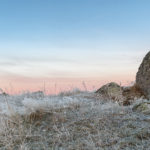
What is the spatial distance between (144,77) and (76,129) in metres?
4.70

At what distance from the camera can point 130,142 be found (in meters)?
3.61

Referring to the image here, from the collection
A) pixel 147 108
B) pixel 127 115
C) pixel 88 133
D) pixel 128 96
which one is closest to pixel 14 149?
pixel 88 133

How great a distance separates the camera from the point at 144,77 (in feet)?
27.5

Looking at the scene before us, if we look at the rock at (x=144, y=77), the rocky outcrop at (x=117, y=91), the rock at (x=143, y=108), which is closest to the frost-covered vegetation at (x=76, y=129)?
the rock at (x=143, y=108)

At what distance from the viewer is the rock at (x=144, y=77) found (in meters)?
8.20

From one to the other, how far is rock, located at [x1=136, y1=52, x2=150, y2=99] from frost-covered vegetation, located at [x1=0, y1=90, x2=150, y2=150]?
2895 mm

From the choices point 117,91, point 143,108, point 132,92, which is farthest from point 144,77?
point 143,108

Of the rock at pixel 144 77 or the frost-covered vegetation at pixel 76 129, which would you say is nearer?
the frost-covered vegetation at pixel 76 129

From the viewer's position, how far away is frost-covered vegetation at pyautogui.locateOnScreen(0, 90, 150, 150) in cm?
366

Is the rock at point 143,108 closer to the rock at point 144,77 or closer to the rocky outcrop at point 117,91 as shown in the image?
the rock at point 144,77

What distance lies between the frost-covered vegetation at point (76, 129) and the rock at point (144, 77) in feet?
9.50

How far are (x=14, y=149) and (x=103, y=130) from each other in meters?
1.36

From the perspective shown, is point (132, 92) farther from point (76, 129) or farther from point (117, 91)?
point (76, 129)

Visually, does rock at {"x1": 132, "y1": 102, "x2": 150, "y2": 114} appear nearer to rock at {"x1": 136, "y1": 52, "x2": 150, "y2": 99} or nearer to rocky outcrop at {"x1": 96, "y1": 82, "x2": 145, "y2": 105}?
rock at {"x1": 136, "y1": 52, "x2": 150, "y2": 99}
